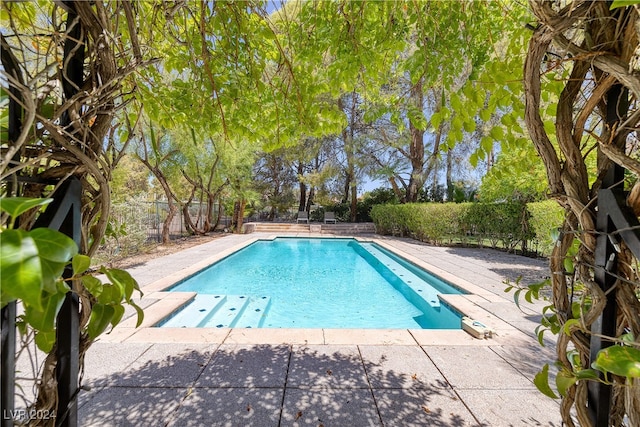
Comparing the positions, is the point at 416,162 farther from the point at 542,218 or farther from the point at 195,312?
the point at 195,312

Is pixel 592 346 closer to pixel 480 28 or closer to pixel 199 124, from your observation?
pixel 480 28

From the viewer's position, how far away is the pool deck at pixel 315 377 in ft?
6.88

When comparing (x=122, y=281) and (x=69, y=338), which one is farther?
(x=69, y=338)

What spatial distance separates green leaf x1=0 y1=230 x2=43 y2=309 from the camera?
393mm

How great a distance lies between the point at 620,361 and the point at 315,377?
235 cm

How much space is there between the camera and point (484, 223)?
36.1 ft

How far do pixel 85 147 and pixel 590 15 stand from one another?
5.43ft

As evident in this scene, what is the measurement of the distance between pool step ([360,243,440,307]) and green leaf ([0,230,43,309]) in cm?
590

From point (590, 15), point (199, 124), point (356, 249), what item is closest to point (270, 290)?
point (199, 124)

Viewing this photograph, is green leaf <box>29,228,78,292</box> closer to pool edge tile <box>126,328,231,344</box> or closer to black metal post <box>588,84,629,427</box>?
black metal post <box>588,84,629,427</box>

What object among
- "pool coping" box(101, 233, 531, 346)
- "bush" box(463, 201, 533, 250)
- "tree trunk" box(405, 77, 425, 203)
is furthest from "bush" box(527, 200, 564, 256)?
"tree trunk" box(405, 77, 425, 203)

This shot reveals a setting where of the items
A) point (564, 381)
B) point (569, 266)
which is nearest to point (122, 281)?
point (564, 381)

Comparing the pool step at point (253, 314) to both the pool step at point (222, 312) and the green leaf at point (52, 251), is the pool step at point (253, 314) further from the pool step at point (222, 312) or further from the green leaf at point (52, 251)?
the green leaf at point (52, 251)

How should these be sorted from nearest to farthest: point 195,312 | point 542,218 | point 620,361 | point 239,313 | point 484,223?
1. point 620,361
2. point 195,312
3. point 239,313
4. point 542,218
5. point 484,223
